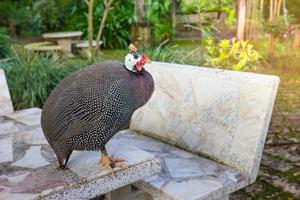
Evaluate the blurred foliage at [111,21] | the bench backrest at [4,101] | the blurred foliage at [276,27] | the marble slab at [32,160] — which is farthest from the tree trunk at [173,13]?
the marble slab at [32,160]

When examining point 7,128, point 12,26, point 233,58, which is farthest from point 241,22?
point 12,26

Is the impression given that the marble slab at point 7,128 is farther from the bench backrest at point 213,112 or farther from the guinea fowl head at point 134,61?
the guinea fowl head at point 134,61

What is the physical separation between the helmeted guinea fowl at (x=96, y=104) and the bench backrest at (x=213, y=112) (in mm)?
675

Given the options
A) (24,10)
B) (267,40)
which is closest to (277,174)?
(267,40)

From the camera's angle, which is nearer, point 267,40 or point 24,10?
point 267,40

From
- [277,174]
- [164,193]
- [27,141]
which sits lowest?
[277,174]

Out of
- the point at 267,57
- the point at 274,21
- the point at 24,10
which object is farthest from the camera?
the point at 24,10

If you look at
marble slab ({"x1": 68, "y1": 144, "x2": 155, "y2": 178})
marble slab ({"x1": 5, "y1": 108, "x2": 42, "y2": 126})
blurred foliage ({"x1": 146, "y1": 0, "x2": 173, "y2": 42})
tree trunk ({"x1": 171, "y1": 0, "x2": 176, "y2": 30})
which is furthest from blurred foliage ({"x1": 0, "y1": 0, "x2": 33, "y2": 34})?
marble slab ({"x1": 68, "y1": 144, "x2": 155, "y2": 178})

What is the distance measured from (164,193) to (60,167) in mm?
528

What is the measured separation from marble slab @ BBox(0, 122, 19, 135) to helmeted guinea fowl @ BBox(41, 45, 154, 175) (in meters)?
0.80

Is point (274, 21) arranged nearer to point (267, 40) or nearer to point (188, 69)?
point (267, 40)

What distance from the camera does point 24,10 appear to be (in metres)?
10.5

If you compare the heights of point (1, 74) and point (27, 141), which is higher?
point (1, 74)

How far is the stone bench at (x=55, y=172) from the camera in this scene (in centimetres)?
154
